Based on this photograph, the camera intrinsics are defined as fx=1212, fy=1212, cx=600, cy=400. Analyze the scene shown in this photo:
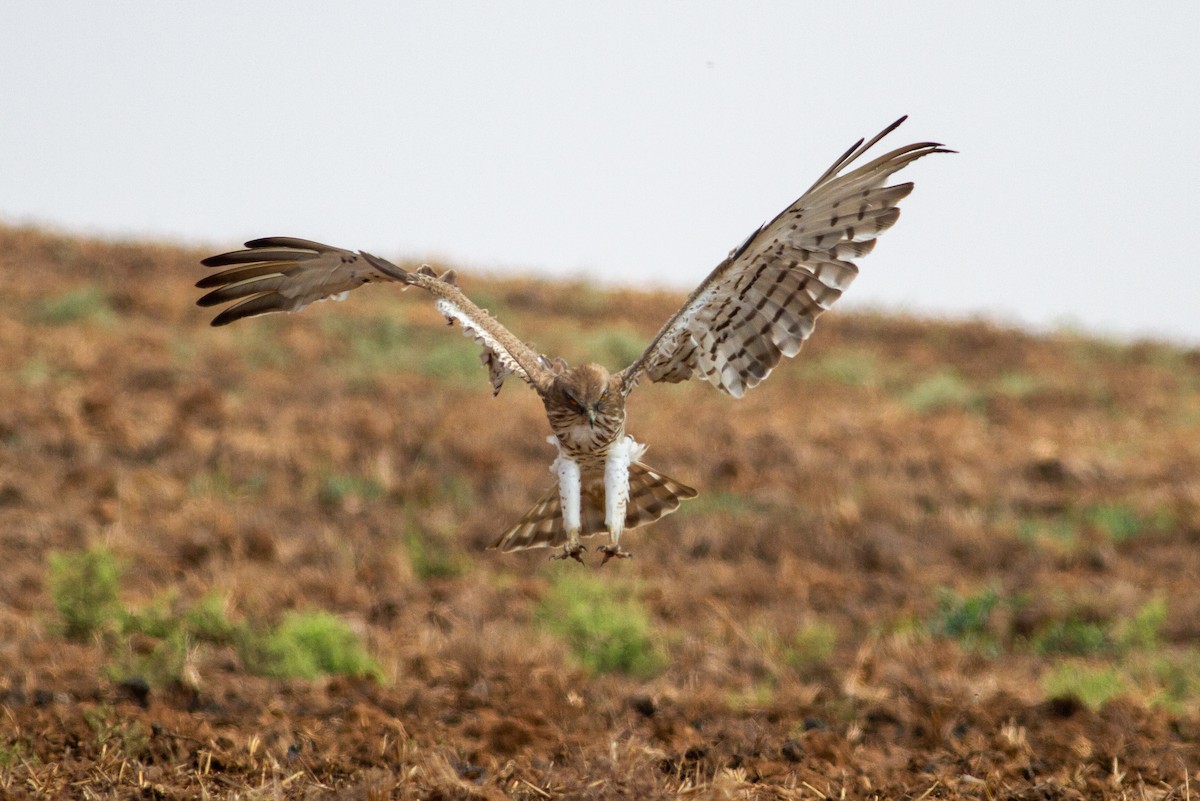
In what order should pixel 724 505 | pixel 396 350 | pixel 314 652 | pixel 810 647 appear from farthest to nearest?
pixel 396 350
pixel 724 505
pixel 810 647
pixel 314 652

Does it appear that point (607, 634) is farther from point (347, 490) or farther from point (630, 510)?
point (347, 490)

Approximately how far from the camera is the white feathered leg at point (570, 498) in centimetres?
441

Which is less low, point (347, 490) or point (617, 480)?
point (617, 480)

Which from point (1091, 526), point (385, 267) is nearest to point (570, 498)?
point (385, 267)

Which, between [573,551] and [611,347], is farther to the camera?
[611,347]

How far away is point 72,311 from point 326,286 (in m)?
16.0

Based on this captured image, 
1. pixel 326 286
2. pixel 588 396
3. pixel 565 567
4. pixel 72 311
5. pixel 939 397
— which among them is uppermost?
pixel 72 311

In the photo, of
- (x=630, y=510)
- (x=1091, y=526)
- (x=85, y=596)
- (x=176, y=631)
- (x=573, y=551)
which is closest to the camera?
(x=573, y=551)

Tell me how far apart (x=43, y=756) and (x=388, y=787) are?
1788 millimetres

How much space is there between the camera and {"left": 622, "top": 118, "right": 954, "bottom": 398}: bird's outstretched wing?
4430 millimetres

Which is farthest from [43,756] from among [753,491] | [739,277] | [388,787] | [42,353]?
[42,353]

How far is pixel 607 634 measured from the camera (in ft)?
26.3

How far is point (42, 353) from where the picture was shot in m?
15.6

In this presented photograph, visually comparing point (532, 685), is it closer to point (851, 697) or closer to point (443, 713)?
point (443, 713)
